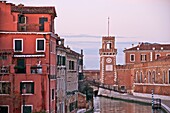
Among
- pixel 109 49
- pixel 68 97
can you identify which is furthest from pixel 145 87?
pixel 68 97

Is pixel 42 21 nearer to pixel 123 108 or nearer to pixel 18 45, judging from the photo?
pixel 18 45

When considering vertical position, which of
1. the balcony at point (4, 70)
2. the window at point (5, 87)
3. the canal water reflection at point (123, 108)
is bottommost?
the canal water reflection at point (123, 108)

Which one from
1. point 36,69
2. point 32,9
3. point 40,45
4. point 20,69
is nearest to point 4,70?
point 20,69

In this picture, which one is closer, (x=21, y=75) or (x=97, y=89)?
(x=21, y=75)

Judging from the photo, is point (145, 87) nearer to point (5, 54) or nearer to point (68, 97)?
point (68, 97)

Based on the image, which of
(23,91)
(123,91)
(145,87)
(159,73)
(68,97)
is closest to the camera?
(23,91)

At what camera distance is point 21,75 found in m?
26.3

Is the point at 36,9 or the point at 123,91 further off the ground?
the point at 36,9

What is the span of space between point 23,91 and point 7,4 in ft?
13.9

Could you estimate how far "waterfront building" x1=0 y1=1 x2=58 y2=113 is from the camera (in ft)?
85.5

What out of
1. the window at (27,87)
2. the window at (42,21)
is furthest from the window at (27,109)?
the window at (42,21)

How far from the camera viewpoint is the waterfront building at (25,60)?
26047 mm

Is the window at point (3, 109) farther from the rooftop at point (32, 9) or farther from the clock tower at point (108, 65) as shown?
the clock tower at point (108, 65)

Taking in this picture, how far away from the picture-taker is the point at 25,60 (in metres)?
26.6
